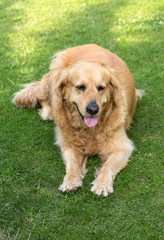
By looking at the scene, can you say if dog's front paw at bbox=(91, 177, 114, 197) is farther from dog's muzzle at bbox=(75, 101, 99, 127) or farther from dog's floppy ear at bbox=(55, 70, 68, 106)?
dog's floppy ear at bbox=(55, 70, 68, 106)

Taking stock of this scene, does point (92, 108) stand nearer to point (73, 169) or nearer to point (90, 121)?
point (90, 121)

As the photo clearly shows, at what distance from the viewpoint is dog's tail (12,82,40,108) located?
5.16 m

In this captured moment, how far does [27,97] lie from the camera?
205 inches

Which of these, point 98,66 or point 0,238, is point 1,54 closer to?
point 98,66

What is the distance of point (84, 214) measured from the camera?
125 inches

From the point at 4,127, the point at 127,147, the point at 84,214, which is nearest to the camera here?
the point at 84,214

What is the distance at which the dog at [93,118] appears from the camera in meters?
3.60

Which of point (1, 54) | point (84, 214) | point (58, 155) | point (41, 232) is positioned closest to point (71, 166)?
point (58, 155)

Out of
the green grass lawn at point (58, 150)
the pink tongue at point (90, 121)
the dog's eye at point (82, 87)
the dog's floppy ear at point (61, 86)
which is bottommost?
the green grass lawn at point (58, 150)

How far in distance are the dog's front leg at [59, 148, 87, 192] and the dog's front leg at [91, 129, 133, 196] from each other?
0.19 meters

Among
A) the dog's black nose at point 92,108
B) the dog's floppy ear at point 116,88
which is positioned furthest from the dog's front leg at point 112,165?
the dog's black nose at point 92,108

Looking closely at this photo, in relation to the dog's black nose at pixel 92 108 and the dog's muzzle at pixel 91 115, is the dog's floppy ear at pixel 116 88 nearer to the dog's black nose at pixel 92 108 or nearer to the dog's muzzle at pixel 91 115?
the dog's muzzle at pixel 91 115

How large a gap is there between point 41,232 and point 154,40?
5175 millimetres

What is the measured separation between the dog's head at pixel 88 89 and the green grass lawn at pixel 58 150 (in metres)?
0.72
